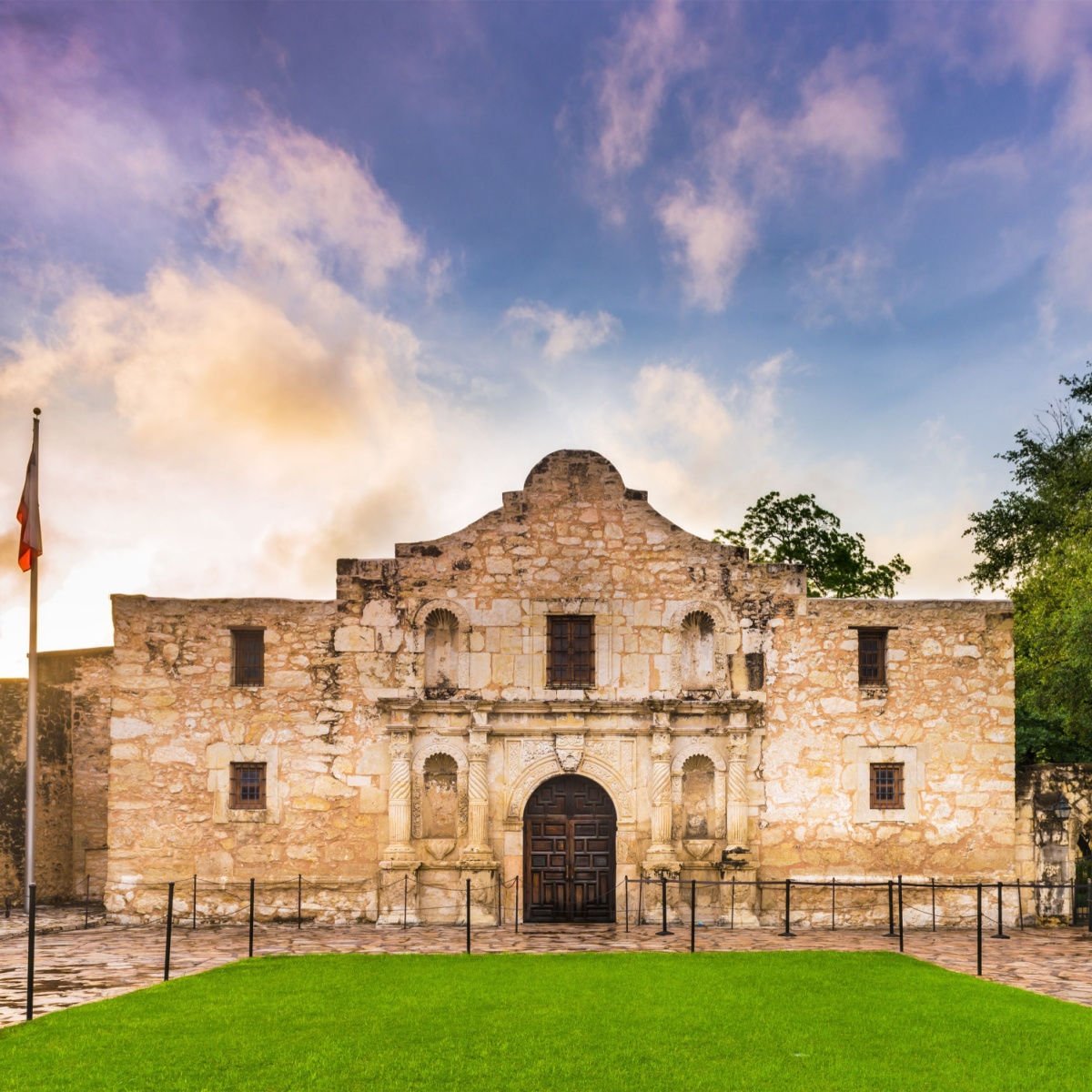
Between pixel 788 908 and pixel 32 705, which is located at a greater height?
pixel 32 705

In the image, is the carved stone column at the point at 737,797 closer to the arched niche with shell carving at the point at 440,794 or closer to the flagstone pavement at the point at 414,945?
the flagstone pavement at the point at 414,945

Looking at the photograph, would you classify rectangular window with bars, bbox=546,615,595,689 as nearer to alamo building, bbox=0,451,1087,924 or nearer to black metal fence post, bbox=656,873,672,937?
alamo building, bbox=0,451,1087,924

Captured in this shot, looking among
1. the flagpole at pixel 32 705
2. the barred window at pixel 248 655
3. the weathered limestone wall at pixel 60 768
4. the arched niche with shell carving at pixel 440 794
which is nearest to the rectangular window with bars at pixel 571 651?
the arched niche with shell carving at pixel 440 794

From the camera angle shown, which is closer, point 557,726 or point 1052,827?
point 557,726

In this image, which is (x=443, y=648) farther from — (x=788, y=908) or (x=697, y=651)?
(x=788, y=908)

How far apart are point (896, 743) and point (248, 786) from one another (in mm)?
11372

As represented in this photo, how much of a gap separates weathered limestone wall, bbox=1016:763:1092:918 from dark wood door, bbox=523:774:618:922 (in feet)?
24.0

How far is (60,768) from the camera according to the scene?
837 inches

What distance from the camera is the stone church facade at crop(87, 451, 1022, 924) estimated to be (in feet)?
Result: 61.9

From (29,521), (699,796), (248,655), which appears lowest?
(699,796)

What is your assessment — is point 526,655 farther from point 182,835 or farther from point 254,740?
point 182,835

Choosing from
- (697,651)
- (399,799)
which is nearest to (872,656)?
(697,651)

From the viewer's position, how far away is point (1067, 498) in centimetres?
3061

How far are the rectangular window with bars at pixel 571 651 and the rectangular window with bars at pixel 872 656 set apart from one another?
4790mm
